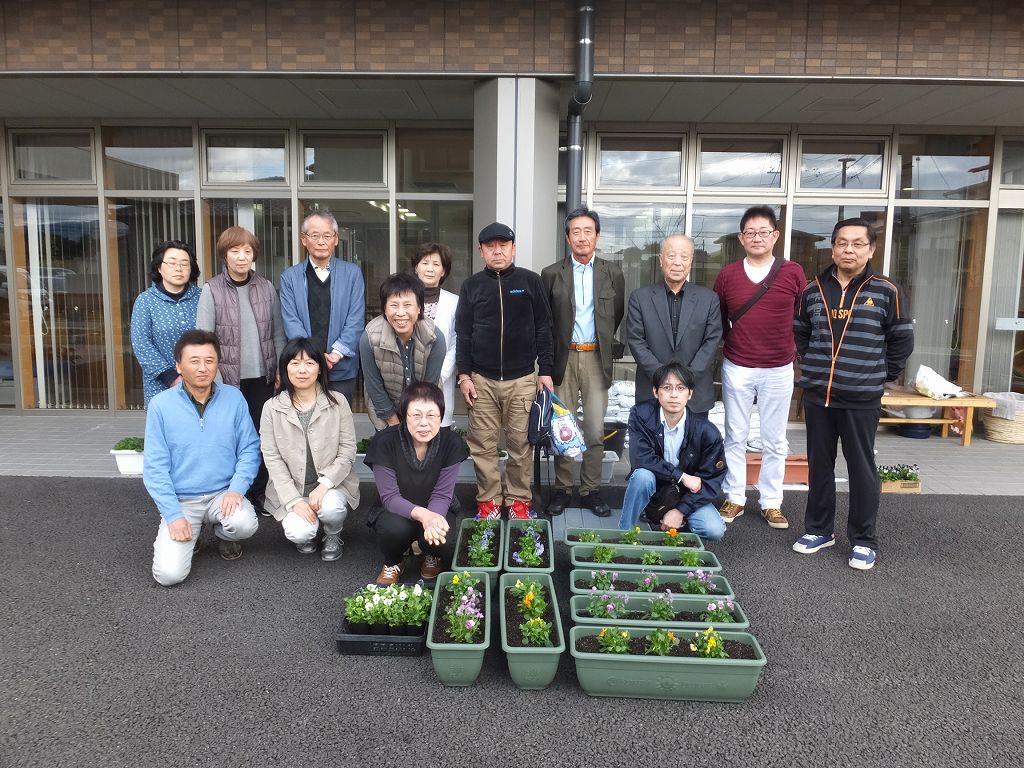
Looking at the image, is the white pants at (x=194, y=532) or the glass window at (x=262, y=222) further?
the glass window at (x=262, y=222)

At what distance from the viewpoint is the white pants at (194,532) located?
10.9 feet

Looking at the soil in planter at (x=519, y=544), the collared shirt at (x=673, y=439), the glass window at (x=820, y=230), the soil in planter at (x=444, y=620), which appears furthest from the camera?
the glass window at (x=820, y=230)

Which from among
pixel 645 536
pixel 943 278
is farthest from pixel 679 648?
pixel 943 278

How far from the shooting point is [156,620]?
3.02m

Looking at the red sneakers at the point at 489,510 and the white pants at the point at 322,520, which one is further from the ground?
the white pants at the point at 322,520

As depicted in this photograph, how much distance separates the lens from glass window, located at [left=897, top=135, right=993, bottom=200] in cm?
679

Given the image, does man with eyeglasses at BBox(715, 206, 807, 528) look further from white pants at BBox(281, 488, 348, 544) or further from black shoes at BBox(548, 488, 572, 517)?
white pants at BBox(281, 488, 348, 544)

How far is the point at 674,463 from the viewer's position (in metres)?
3.74

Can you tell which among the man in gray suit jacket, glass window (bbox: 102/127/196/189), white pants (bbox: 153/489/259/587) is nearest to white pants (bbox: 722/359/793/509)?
the man in gray suit jacket

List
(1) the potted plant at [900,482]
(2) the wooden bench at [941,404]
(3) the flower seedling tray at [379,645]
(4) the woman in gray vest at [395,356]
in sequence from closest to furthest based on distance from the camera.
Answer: (3) the flower seedling tray at [379,645], (4) the woman in gray vest at [395,356], (1) the potted plant at [900,482], (2) the wooden bench at [941,404]

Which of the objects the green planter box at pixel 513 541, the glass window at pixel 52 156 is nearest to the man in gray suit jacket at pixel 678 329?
the green planter box at pixel 513 541

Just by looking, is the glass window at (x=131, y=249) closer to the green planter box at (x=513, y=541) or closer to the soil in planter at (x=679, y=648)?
the green planter box at (x=513, y=541)

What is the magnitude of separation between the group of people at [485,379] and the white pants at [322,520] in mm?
11

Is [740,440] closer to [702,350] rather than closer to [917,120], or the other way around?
[702,350]
